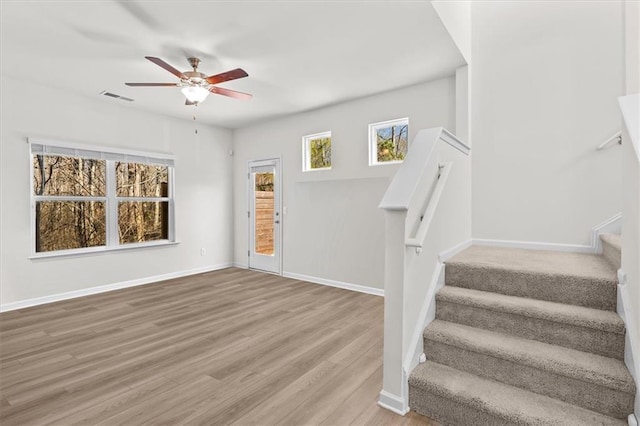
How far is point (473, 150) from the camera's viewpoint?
3.63 m

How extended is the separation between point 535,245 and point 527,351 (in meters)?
1.91

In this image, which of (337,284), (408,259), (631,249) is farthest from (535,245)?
(337,284)

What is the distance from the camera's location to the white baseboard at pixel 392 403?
1.87m

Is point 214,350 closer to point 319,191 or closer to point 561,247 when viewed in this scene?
point 319,191

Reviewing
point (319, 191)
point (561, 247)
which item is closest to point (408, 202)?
point (561, 247)

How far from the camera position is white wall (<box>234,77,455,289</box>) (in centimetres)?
404

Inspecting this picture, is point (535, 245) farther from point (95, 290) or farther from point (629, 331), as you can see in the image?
point (95, 290)

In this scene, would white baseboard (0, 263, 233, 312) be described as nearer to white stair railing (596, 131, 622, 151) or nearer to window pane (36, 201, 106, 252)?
window pane (36, 201, 106, 252)

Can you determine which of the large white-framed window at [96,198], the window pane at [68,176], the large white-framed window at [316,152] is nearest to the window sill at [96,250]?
the large white-framed window at [96,198]

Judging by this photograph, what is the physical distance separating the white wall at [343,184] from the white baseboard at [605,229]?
1.77 metres

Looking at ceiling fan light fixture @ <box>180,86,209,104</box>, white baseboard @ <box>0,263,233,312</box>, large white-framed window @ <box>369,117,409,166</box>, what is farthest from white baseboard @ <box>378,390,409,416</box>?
white baseboard @ <box>0,263,233,312</box>

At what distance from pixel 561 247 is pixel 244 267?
16.3 feet

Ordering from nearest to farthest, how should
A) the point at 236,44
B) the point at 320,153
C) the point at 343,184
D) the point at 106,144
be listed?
the point at 236,44, the point at 106,144, the point at 343,184, the point at 320,153

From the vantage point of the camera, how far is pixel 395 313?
6.20ft
